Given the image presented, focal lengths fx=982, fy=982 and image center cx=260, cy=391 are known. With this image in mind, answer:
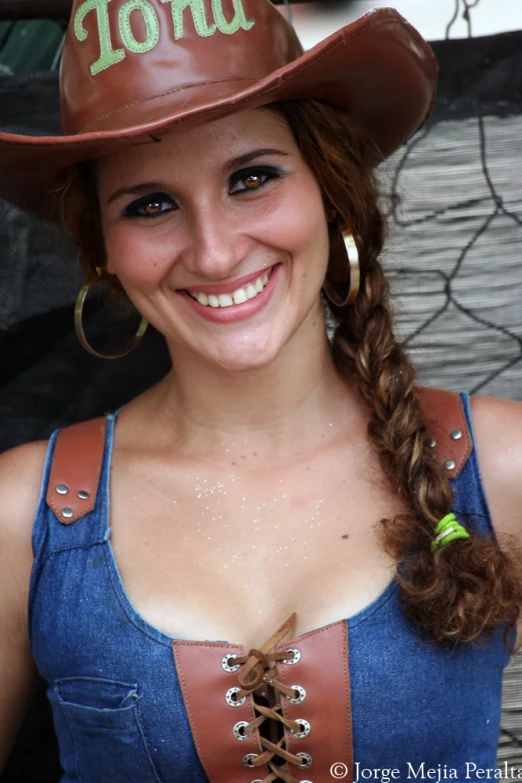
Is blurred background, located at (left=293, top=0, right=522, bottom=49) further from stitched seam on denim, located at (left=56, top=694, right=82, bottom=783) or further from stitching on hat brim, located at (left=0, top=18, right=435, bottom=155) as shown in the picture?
stitched seam on denim, located at (left=56, top=694, right=82, bottom=783)

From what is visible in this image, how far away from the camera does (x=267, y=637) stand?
6.42 ft

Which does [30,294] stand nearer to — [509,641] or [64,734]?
[64,734]

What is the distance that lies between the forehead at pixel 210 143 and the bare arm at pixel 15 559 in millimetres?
708

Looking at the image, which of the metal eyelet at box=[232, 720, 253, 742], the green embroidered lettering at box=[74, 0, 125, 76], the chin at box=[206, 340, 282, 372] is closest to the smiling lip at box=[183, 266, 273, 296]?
the chin at box=[206, 340, 282, 372]

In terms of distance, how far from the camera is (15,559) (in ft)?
7.07

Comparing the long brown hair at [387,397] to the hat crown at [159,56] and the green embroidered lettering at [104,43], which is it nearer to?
the hat crown at [159,56]

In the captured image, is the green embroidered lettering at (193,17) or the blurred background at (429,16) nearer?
the green embroidered lettering at (193,17)

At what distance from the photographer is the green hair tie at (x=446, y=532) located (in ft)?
6.36

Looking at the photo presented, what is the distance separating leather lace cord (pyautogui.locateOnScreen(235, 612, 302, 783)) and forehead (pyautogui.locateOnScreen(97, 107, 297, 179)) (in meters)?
0.92

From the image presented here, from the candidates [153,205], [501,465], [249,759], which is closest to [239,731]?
[249,759]

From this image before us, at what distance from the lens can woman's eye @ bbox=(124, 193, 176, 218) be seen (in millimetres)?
1929

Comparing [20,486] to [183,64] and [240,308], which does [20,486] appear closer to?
[240,308]

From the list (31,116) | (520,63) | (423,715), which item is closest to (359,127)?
(520,63)

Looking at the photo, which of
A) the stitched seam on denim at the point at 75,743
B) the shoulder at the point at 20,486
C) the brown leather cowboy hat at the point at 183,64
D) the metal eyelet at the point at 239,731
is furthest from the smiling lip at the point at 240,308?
the stitched seam on denim at the point at 75,743
